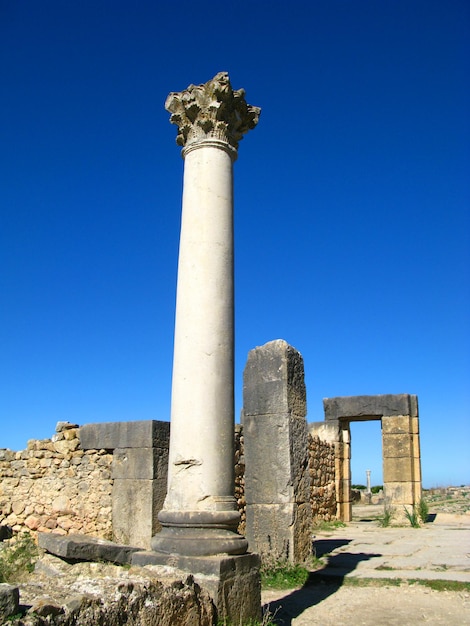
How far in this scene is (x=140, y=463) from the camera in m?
9.20

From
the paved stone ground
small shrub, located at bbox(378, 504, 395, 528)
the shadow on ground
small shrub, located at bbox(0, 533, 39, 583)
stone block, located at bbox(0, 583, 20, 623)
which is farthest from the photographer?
small shrub, located at bbox(378, 504, 395, 528)

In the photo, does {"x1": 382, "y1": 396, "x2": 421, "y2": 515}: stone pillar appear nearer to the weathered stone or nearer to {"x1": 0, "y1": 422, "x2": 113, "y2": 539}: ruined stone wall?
the weathered stone

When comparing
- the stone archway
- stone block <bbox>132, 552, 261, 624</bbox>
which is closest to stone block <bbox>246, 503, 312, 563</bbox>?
stone block <bbox>132, 552, 261, 624</bbox>

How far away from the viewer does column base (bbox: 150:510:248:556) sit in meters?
4.96

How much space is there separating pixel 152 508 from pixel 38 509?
253 cm

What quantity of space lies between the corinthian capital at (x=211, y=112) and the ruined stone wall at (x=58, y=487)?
5.58m

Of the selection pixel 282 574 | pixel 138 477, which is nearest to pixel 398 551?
pixel 282 574

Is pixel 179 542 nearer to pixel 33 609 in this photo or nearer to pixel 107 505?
pixel 33 609

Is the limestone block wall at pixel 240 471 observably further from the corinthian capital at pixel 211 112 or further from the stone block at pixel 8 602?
the stone block at pixel 8 602

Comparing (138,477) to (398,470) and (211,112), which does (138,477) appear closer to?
(211,112)

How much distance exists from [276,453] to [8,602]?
18.9 feet

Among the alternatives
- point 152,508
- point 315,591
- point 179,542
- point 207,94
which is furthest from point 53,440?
point 207,94

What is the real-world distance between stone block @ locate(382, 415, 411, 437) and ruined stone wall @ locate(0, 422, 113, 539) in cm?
948

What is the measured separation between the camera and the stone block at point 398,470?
16578 mm
